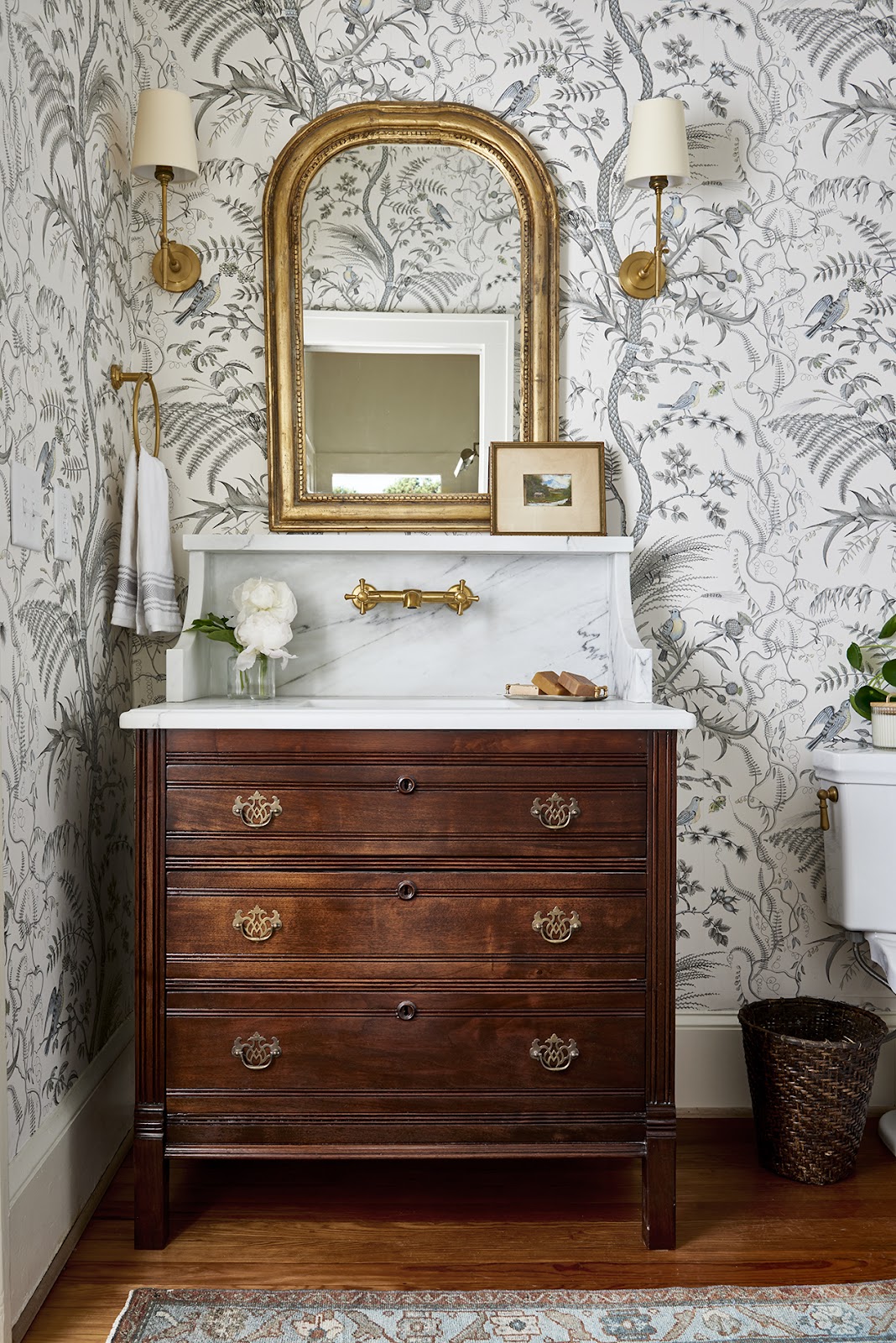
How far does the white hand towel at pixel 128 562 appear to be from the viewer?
2170 millimetres

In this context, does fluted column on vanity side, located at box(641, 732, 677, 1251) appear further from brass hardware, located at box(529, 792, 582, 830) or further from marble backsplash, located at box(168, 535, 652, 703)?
marble backsplash, located at box(168, 535, 652, 703)

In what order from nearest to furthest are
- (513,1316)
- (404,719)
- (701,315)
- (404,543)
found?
(513,1316) → (404,719) → (404,543) → (701,315)

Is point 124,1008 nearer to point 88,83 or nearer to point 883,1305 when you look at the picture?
point 883,1305

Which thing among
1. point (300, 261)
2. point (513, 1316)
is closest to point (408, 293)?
point (300, 261)

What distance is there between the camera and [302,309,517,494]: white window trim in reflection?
2309mm

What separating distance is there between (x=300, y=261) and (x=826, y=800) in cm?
169

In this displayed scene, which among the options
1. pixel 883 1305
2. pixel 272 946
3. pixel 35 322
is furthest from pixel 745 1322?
pixel 35 322

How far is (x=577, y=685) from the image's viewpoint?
211 centimetres

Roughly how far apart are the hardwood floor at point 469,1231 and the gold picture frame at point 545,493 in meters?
1.37

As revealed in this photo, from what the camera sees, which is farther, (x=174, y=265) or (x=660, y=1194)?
(x=174, y=265)

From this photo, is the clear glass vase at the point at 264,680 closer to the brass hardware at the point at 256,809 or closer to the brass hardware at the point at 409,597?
the brass hardware at the point at 409,597

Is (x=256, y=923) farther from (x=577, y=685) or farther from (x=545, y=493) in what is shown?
(x=545, y=493)

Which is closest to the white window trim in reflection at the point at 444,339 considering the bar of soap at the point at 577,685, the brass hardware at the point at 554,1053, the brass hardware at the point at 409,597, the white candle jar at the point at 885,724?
the brass hardware at the point at 409,597

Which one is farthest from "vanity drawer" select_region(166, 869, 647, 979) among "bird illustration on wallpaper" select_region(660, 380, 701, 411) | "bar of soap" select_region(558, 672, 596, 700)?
"bird illustration on wallpaper" select_region(660, 380, 701, 411)
